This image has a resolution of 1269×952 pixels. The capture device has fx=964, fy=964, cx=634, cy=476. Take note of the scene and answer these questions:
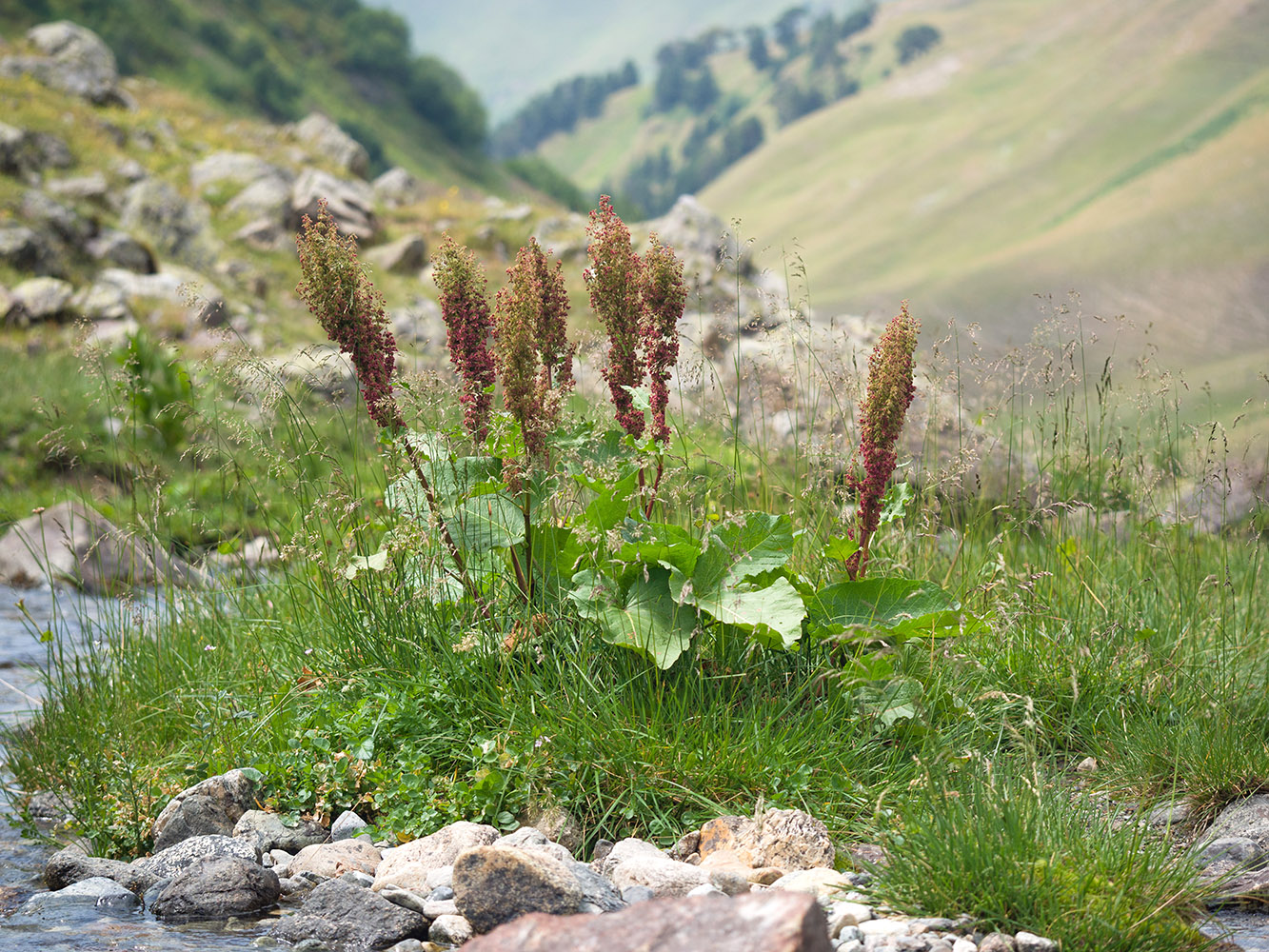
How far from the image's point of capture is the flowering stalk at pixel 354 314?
10.9ft

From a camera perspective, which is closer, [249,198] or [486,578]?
[486,578]

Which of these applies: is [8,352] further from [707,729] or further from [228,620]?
[707,729]

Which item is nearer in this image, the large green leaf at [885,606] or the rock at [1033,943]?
the rock at [1033,943]

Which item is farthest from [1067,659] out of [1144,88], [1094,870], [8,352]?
[1144,88]

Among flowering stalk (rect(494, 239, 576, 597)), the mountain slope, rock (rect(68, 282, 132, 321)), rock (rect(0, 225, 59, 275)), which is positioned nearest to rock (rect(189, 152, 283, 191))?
rock (rect(0, 225, 59, 275))

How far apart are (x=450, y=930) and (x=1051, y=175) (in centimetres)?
11105

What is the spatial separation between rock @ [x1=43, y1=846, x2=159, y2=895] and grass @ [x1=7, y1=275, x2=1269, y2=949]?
18 cm

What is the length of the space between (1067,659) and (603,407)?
2.14 m

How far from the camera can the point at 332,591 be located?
377 centimetres

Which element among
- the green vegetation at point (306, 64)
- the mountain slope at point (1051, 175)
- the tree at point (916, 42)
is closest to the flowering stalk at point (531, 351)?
the mountain slope at point (1051, 175)

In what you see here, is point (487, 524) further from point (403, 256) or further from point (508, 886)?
point (403, 256)

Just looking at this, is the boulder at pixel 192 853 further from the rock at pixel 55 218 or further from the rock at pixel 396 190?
the rock at pixel 396 190

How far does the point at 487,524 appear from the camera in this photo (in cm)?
352

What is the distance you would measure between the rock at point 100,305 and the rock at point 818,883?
15408mm
